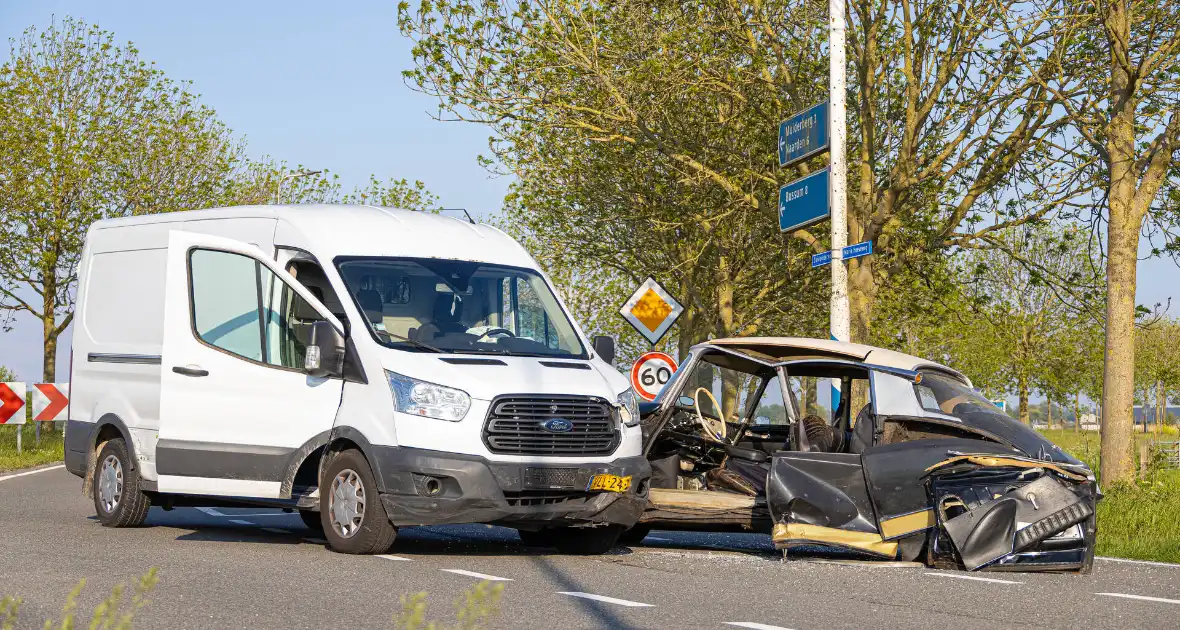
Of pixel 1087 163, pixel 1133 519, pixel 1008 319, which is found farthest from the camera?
pixel 1008 319

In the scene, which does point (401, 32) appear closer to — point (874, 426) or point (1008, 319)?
point (1008, 319)

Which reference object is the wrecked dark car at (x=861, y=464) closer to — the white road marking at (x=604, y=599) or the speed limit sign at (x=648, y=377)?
the white road marking at (x=604, y=599)

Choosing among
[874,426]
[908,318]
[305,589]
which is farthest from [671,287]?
[305,589]

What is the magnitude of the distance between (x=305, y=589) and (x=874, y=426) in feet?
14.5

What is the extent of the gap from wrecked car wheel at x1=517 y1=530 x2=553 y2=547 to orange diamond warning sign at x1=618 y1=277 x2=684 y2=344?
7.34 m

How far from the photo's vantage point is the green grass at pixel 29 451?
80.3 ft

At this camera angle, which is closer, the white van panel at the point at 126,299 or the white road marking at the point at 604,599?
the white road marking at the point at 604,599

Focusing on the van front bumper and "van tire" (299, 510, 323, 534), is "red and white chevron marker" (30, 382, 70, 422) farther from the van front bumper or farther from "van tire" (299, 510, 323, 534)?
the van front bumper

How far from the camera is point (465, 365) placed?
10570 mm

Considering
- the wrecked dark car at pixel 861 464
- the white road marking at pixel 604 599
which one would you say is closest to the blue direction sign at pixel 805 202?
the wrecked dark car at pixel 861 464

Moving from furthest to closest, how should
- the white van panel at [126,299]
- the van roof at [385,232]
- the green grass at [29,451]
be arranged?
1. the green grass at [29,451]
2. the white van panel at [126,299]
3. the van roof at [385,232]

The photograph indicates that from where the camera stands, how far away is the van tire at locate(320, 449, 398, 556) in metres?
10.5

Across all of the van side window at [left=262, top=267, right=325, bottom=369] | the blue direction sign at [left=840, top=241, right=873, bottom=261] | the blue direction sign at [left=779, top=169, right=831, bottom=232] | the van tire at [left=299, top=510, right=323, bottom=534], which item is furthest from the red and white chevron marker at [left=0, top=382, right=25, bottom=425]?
the van side window at [left=262, top=267, right=325, bottom=369]

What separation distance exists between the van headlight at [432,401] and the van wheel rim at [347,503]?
0.68m
